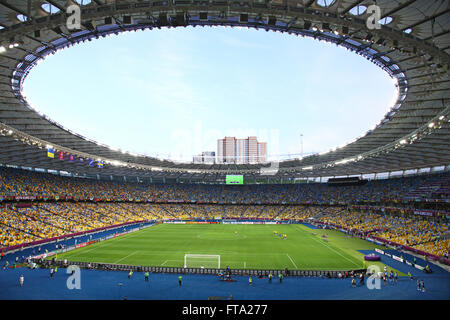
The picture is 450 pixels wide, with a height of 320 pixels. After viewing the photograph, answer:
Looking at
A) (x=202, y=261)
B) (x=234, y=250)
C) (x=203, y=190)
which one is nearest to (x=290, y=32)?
(x=202, y=261)

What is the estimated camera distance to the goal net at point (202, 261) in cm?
3037

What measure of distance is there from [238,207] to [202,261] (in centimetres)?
5114

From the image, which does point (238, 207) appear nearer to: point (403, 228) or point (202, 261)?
point (403, 228)

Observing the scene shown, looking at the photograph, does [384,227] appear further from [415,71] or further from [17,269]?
[17,269]

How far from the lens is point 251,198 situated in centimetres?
8538

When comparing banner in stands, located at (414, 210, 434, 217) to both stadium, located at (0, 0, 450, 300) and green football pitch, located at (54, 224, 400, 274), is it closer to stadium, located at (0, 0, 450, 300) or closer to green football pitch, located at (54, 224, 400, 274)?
stadium, located at (0, 0, 450, 300)

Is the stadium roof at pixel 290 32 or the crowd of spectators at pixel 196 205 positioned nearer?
the stadium roof at pixel 290 32

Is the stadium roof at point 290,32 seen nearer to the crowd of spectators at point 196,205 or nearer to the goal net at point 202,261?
the crowd of spectators at point 196,205

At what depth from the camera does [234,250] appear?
128 ft

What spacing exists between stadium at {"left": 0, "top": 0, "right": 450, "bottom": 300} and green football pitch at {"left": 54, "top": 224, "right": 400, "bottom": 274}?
35 centimetres

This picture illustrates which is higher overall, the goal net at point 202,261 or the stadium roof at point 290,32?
the stadium roof at point 290,32

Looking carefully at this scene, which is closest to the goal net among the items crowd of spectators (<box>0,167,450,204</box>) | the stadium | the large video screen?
the stadium

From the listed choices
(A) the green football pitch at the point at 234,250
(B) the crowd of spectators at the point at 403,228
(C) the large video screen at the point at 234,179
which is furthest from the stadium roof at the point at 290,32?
(C) the large video screen at the point at 234,179

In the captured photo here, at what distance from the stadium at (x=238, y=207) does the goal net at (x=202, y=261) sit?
25 cm
